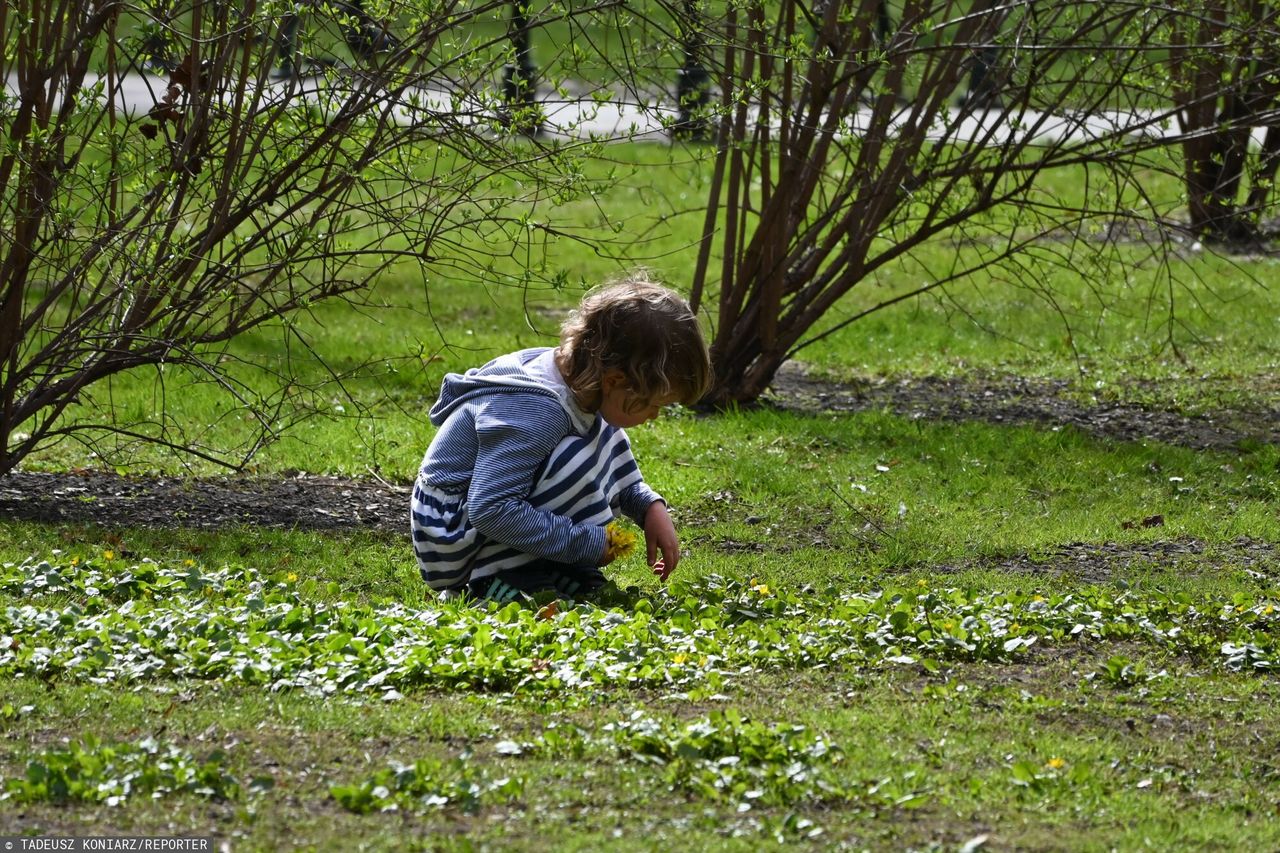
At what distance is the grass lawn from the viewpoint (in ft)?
10.6

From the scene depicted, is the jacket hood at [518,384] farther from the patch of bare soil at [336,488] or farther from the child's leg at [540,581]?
the patch of bare soil at [336,488]

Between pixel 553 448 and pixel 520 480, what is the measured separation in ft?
0.54

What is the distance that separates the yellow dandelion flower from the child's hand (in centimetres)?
13

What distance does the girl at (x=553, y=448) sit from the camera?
15.6 ft

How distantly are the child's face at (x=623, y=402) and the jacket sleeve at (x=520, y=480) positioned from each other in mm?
150

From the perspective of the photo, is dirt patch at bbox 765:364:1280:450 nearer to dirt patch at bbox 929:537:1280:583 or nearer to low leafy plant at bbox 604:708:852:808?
dirt patch at bbox 929:537:1280:583

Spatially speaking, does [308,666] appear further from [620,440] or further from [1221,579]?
[1221,579]

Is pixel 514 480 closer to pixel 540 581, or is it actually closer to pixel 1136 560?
pixel 540 581

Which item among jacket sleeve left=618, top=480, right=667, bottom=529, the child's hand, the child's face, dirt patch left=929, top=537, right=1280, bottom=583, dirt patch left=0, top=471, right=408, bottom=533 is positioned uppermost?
the child's face

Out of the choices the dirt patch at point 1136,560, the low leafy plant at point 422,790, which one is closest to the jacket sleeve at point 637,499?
the dirt patch at point 1136,560

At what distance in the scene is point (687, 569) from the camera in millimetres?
5949

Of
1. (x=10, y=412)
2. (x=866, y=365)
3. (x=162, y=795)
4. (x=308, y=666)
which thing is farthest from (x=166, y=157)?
(x=866, y=365)

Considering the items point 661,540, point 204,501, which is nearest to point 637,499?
point 661,540

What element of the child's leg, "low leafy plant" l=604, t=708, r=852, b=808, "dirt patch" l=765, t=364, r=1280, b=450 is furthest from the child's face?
"dirt patch" l=765, t=364, r=1280, b=450
